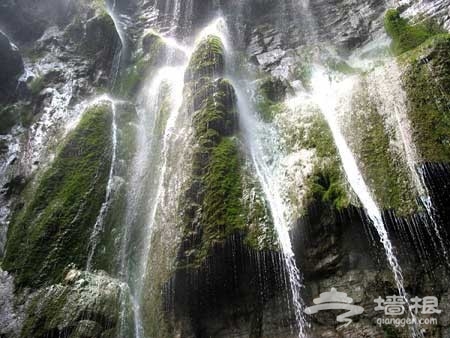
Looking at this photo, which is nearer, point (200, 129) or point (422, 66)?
point (422, 66)

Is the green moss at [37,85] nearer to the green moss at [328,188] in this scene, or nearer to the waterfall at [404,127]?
the green moss at [328,188]

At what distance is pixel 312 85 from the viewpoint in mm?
15156

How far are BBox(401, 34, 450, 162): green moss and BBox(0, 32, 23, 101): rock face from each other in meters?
16.1

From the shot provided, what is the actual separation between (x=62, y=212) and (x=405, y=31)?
13401 millimetres

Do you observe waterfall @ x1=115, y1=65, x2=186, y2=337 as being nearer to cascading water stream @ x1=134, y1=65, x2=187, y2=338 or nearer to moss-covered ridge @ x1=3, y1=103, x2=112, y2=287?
cascading water stream @ x1=134, y1=65, x2=187, y2=338

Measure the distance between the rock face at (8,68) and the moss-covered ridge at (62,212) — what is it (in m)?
5.52

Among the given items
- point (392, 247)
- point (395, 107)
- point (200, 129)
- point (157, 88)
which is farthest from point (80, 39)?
point (392, 247)

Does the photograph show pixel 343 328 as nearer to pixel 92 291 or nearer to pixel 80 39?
pixel 92 291

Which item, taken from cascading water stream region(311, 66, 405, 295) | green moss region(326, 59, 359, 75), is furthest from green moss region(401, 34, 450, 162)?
green moss region(326, 59, 359, 75)

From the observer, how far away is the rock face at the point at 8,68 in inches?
678

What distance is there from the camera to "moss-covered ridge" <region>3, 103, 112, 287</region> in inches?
437

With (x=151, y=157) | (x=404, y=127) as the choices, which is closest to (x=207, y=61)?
(x=151, y=157)

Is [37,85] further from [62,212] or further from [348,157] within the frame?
[348,157]

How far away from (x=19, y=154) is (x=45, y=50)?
23.9 ft
